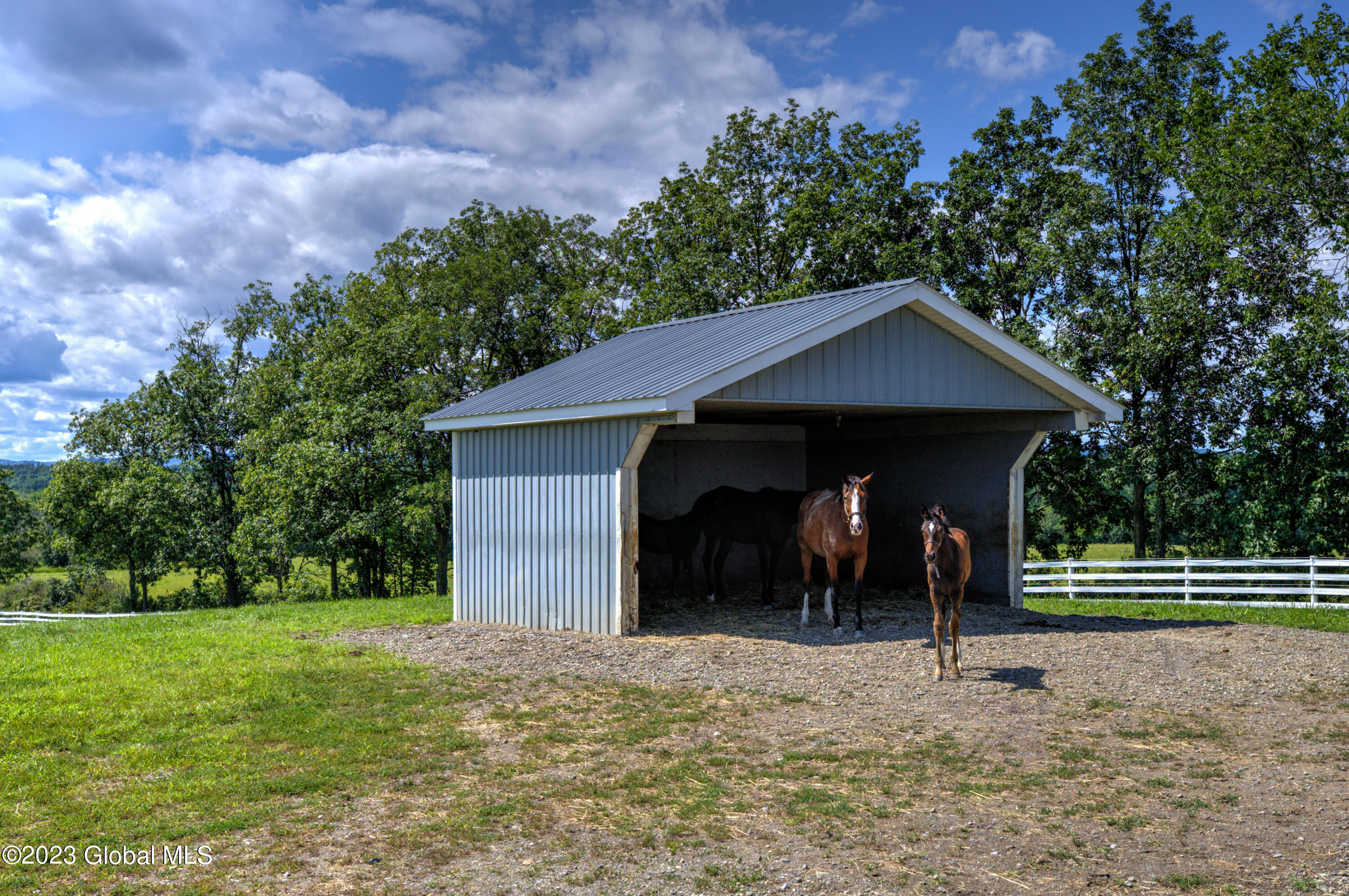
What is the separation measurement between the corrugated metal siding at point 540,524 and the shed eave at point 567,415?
203 mm

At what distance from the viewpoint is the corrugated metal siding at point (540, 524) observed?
12.1 metres

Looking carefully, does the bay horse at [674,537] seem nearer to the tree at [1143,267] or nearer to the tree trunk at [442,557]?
the tree at [1143,267]

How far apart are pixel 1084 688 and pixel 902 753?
3076 mm

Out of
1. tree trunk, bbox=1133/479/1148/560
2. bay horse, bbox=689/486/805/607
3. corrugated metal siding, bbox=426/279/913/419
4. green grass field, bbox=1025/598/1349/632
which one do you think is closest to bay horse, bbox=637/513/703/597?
bay horse, bbox=689/486/805/607

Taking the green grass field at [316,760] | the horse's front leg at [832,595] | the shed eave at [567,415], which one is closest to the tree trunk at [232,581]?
the shed eave at [567,415]

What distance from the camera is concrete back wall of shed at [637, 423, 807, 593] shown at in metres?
17.0

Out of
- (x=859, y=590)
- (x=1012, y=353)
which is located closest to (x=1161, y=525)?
(x=1012, y=353)

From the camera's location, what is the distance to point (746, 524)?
15180mm

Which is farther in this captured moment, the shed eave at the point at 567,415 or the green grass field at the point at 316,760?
the shed eave at the point at 567,415

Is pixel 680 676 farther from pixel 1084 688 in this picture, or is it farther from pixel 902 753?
pixel 1084 688

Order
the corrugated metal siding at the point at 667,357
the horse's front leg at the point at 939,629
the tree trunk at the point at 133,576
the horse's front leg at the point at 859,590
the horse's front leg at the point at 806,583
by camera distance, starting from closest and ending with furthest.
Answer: the horse's front leg at the point at 939,629
the corrugated metal siding at the point at 667,357
the horse's front leg at the point at 859,590
the horse's front leg at the point at 806,583
the tree trunk at the point at 133,576

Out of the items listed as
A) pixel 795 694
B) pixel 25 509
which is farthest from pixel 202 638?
pixel 25 509

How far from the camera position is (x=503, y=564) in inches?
547

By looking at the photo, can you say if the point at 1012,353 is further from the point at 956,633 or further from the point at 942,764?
the point at 942,764
